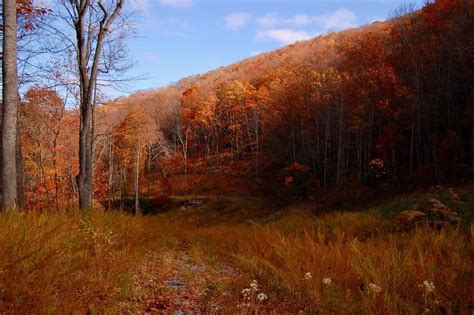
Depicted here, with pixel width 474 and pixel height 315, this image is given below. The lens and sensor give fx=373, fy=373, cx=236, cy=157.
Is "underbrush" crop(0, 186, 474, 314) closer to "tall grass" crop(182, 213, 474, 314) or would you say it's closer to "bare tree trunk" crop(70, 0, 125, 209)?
"tall grass" crop(182, 213, 474, 314)

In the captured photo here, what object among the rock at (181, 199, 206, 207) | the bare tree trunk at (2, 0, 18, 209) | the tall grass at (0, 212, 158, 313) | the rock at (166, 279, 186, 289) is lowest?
the rock at (181, 199, 206, 207)

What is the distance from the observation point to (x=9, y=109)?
5.93m

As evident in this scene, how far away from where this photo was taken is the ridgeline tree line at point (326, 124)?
12414mm

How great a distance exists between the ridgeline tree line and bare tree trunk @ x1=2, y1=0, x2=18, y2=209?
0.8 inches

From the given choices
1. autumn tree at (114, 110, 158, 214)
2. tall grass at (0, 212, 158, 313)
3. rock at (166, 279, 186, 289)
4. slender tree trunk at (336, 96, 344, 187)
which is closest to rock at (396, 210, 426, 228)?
rock at (166, 279, 186, 289)

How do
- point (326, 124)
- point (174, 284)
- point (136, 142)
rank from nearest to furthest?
point (174, 284)
point (326, 124)
point (136, 142)

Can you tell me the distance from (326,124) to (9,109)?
31223mm

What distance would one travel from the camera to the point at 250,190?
42.2 metres

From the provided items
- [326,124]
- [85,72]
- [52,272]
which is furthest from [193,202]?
[52,272]

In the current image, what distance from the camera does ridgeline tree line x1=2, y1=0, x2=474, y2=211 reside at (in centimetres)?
1241

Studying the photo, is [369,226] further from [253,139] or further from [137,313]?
[253,139]

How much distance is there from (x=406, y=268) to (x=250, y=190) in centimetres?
3801

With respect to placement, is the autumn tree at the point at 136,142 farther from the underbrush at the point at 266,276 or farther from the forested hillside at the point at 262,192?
the underbrush at the point at 266,276

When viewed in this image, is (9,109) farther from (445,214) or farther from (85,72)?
(445,214)
